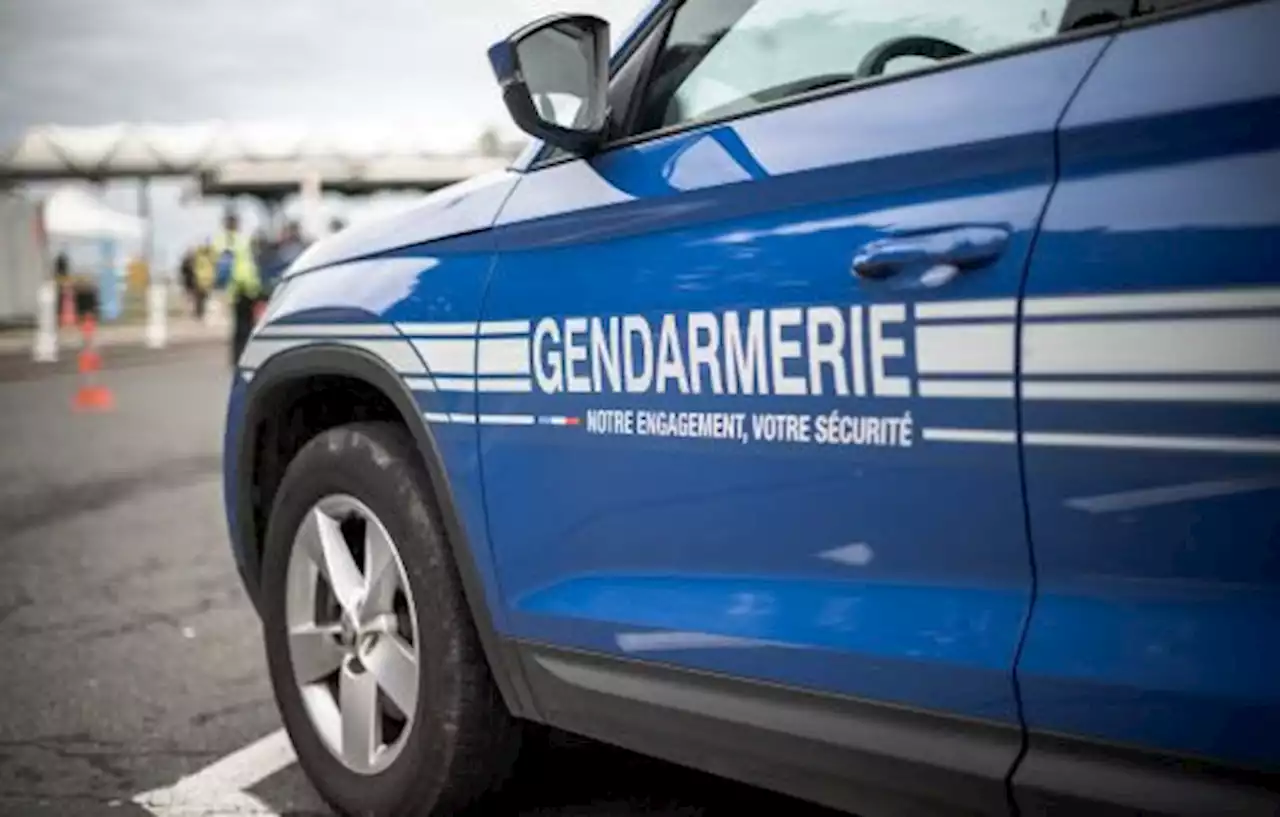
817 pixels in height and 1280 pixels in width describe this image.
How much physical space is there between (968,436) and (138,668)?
319 centimetres

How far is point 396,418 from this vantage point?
9.72 ft

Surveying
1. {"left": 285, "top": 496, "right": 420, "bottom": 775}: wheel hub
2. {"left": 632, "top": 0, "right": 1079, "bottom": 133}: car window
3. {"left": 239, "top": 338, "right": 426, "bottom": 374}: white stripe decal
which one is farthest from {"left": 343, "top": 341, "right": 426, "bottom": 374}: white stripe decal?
{"left": 632, "top": 0, "right": 1079, "bottom": 133}: car window

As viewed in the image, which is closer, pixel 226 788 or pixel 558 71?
pixel 558 71

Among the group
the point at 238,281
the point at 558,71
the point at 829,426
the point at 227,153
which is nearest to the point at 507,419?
the point at 558,71

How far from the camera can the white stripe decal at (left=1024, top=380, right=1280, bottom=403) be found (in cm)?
146

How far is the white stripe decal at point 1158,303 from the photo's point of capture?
1456 millimetres

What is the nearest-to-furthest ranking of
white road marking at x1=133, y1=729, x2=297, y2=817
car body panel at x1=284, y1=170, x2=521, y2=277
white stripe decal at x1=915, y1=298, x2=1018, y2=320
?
white stripe decal at x1=915, y1=298, x2=1018, y2=320, car body panel at x1=284, y1=170, x2=521, y2=277, white road marking at x1=133, y1=729, x2=297, y2=817

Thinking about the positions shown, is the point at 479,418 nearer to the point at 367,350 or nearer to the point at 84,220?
the point at 367,350

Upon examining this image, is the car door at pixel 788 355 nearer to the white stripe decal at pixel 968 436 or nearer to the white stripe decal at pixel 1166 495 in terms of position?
the white stripe decal at pixel 968 436

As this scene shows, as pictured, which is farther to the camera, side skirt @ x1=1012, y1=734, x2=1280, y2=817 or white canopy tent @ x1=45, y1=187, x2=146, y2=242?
white canopy tent @ x1=45, y1=187, x2=146, y2=242

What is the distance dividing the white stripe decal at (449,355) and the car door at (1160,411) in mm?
1182

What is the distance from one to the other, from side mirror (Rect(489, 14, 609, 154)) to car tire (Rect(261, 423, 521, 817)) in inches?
28.9

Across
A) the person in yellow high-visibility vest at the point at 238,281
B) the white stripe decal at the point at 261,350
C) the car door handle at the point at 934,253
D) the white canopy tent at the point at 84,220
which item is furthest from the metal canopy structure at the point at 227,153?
the car door handle at the point at 934,253

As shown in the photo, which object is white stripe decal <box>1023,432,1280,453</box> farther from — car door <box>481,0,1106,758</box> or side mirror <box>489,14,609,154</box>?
side mirror <box>489,14,609,154</box>
